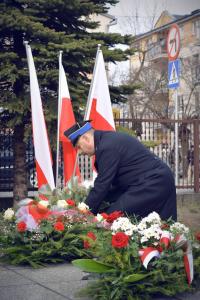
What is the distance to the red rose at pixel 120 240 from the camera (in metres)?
4.81

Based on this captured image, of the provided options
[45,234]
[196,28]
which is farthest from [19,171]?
[196,28]

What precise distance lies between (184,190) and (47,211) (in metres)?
8.13

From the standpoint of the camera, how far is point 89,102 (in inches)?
398

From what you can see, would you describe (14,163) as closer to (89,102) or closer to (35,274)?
(89,102)

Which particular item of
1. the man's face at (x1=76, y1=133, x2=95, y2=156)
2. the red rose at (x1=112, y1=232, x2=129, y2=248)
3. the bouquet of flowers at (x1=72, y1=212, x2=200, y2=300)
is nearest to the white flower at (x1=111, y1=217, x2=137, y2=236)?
the bouquet of flowers at (x1=72, y1=212, x2=200, y2=300)

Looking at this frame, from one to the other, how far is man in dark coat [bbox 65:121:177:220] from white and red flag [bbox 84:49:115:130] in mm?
3426

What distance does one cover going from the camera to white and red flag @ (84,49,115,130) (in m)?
10.1

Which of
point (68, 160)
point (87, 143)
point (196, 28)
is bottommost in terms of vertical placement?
point (68, 160)

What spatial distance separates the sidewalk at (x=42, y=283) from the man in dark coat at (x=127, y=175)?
84cm

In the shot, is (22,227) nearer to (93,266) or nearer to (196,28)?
(93,266)

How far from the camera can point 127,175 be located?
651cm

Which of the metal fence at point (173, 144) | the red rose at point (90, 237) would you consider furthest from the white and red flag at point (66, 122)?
the red rose at point (90, 237)

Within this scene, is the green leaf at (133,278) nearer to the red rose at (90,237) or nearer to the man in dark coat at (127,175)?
the red rose at (90,237)

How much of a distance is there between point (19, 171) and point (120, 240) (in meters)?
7.38
